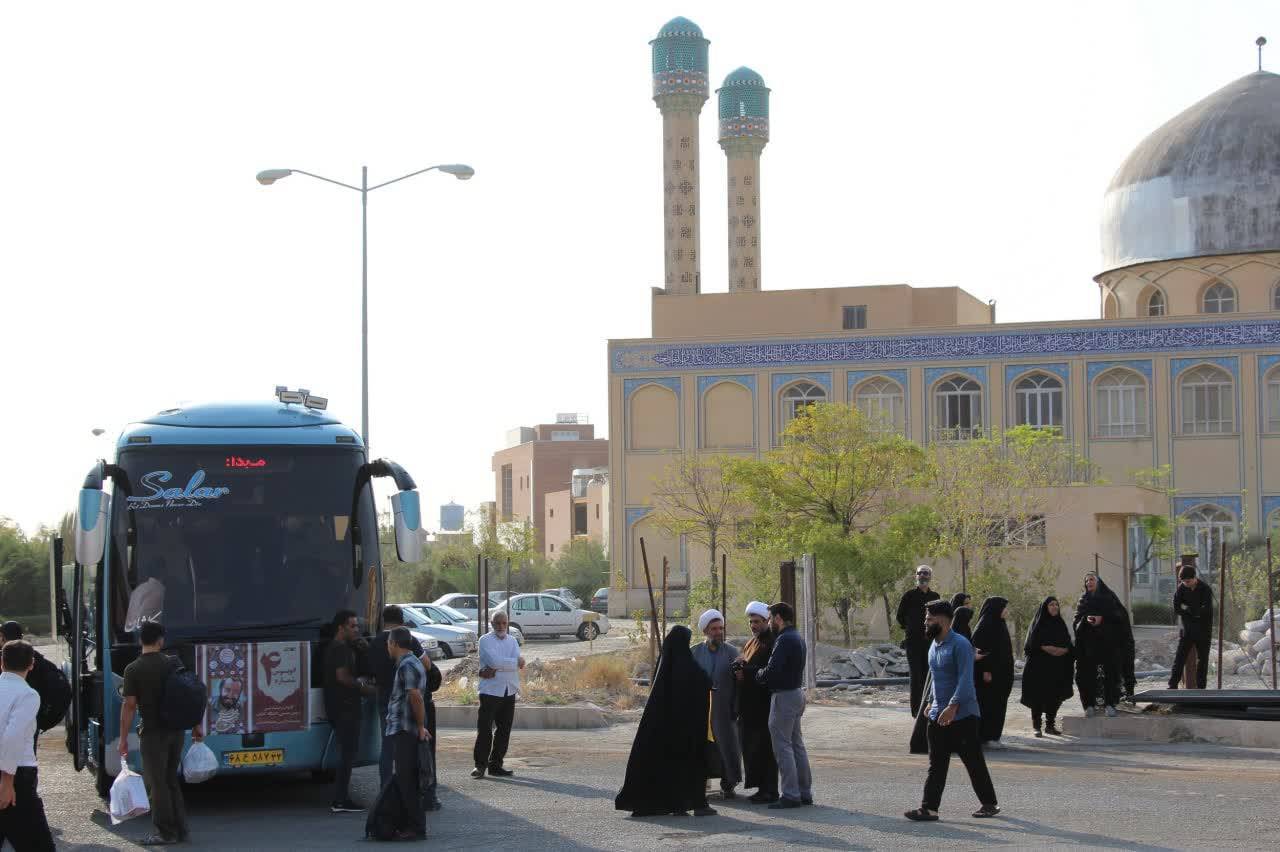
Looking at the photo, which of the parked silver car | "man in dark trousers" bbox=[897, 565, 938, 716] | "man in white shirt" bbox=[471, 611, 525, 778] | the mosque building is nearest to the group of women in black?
"man in dark trousers" bbox=[897, 565, 938, 716]

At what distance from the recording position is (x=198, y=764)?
1037 centimetres

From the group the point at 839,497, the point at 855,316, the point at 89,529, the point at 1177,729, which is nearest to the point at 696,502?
the point at 855,316

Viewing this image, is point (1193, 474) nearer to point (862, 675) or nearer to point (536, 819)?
point (862, 675)

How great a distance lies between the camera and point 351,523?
1142cm

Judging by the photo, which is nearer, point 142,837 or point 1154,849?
point 1154,849

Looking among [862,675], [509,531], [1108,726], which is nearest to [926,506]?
[862,675]

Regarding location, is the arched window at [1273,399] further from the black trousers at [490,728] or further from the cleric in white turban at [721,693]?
the cleric in white turban at [721,693]

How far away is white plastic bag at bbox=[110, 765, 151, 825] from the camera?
32.3 ft

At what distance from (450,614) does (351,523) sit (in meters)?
23.5

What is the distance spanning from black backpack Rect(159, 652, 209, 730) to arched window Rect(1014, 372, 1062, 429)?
139ft

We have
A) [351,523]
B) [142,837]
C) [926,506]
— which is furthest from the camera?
[926,506]

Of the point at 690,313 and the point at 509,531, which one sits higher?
the point at 690,313

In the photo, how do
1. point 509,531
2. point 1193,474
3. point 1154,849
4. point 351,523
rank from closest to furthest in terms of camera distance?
point 1154,849 → point 351,523 → point 1193,474 → point 509,531

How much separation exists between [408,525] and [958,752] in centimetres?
379
